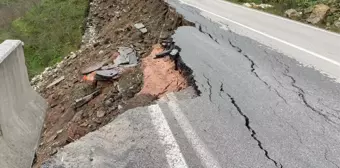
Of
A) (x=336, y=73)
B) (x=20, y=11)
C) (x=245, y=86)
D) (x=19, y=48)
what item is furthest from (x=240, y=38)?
(x=20, y=11)

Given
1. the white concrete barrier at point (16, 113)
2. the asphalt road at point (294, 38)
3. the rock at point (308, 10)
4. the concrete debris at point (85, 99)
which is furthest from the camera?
the rock at point (308, 10)

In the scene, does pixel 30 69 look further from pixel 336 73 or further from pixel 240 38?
pixel 336 73

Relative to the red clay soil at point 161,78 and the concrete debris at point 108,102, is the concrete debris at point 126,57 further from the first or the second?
the concrete debris at point 108,102

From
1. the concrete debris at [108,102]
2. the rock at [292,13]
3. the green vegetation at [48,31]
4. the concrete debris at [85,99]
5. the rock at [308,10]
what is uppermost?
the concrete debris at [108,102]

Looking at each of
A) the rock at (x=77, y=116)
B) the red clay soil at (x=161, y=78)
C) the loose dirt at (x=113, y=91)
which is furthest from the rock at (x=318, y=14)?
the rock at (x=77, y=116)

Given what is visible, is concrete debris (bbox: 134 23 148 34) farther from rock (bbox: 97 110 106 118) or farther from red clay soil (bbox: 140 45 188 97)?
rock (bbox: 97 110 106 118)

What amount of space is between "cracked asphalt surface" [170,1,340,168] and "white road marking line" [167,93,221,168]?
0.29 ft

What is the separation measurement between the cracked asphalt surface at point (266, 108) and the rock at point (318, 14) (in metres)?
5.60

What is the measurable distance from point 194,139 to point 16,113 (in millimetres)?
2455

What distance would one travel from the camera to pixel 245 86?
5.27 metres

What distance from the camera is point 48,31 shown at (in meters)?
21.4

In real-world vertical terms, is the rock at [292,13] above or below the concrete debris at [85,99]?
below

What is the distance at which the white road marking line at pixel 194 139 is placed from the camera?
331 centimetres

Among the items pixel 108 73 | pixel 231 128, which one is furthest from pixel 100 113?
pixel 231 128
